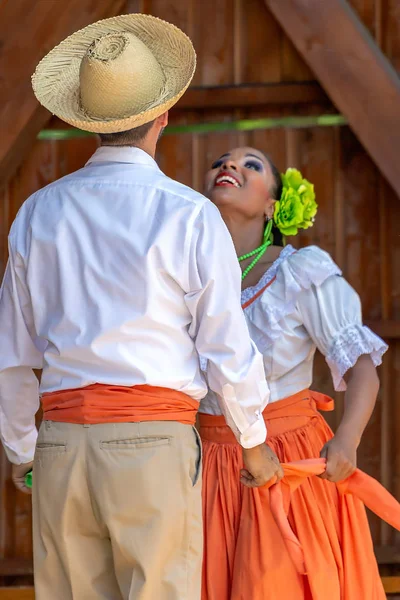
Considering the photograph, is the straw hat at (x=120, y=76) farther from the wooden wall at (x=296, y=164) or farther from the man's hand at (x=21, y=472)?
the wooden wall at (x=296, y=164)

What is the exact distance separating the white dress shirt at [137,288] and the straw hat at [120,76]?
0.35ft

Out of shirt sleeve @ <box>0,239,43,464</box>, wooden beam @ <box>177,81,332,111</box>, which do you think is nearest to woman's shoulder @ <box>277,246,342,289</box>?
shirt sleeve @ <box>0,239,43,464</box>

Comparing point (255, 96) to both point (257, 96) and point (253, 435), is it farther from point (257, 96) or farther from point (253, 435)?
point (253, 435)

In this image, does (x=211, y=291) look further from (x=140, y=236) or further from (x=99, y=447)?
(x=99, y=447)

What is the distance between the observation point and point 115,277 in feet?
7.23

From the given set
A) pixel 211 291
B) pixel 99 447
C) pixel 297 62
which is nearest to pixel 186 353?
pixel 211 291

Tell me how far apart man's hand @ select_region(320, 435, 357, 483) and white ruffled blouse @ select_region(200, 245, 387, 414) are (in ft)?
0.69

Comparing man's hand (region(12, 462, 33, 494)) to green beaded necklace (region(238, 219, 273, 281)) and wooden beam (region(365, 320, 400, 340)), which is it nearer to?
green beaded necklace (region(238, 219, 273, 281))

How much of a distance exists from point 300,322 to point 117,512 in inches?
39.7

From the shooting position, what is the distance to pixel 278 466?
249cm

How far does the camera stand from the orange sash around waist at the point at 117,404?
7.14ft

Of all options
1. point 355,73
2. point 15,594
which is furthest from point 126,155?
point 15,594

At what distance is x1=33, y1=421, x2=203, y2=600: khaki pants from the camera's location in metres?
2.14

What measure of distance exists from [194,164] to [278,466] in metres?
2.14
